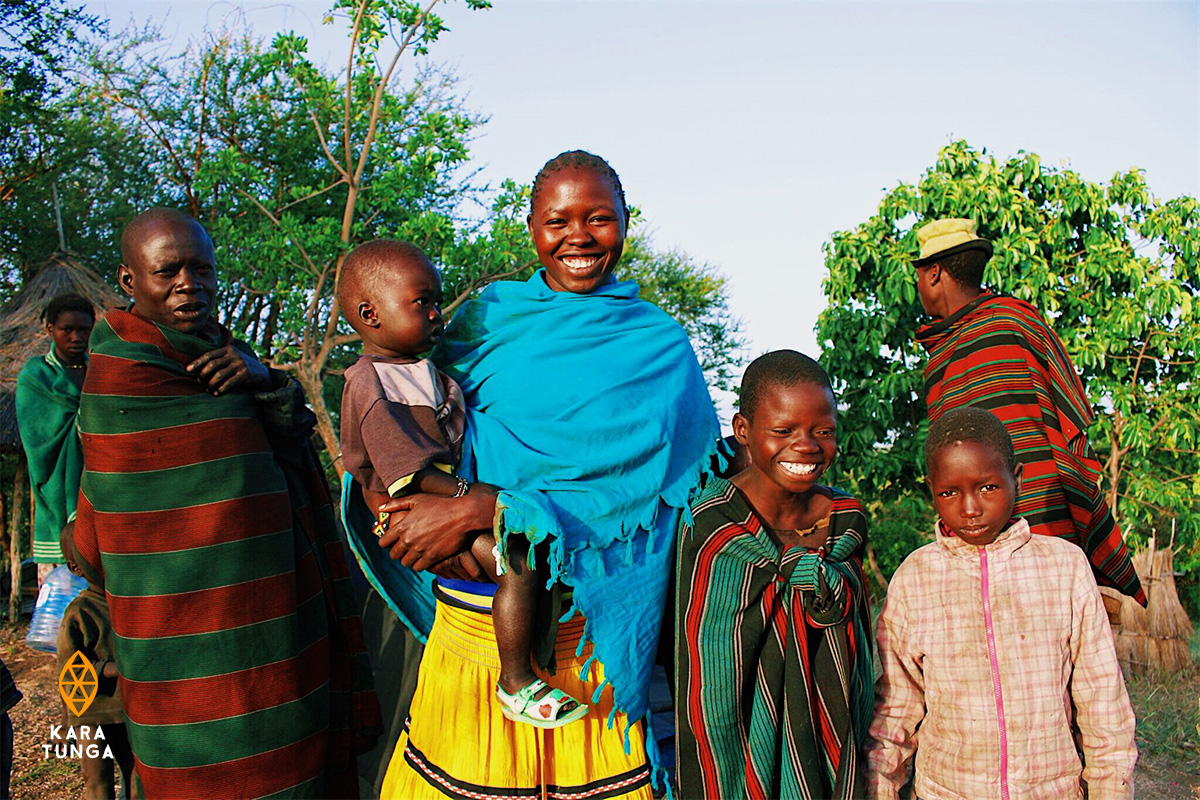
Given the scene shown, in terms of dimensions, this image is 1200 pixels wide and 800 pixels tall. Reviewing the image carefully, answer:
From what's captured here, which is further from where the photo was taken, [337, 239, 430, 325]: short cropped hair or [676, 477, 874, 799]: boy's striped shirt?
[337, 239, 430, 325]: short cropped hair

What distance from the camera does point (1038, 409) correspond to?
3047mm

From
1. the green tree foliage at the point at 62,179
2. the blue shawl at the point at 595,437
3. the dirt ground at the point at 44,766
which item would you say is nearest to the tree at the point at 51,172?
the green tree foliage at the point at 62,179

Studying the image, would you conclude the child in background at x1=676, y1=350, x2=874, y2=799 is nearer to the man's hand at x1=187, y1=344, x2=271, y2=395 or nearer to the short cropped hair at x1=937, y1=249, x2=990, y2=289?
the man's hand at x1=187, y1=344, x2=271, y2=395

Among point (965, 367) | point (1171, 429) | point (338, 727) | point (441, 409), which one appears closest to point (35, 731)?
point (338, 727)

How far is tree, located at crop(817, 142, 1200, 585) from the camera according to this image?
584 centimetres

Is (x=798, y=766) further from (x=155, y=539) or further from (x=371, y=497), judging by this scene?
(x=155, y=539)

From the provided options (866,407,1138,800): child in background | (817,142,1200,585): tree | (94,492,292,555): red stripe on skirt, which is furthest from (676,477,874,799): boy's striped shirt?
(817,142,1200,585): tree

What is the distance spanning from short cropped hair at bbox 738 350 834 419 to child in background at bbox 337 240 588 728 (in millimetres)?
618

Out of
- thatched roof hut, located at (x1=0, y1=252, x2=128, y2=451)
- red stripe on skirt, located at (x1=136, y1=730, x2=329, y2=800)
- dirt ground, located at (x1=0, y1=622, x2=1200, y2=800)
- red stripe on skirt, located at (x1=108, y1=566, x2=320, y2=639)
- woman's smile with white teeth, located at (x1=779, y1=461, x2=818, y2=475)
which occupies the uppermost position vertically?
thatched roof hut, located at (x1=0, y1=252, x2=128, y2=451)

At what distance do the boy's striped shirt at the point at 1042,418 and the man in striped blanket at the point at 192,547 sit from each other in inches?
83.4

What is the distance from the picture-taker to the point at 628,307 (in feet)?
7.21

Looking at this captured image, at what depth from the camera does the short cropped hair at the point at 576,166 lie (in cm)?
213

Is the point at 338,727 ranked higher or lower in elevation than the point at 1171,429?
lower

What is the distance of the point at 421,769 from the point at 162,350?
1.19 metres
